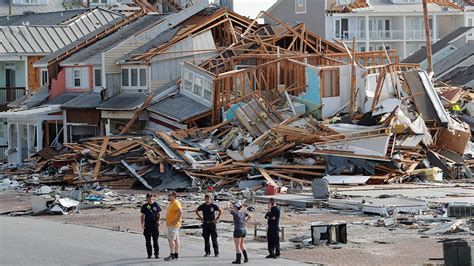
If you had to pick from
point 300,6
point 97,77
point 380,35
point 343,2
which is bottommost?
point 97,77

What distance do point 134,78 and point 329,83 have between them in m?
11.3

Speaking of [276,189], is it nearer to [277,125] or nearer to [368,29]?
[277,125]

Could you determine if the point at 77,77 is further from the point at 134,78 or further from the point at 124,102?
the point at 124,102

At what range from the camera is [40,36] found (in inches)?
2532

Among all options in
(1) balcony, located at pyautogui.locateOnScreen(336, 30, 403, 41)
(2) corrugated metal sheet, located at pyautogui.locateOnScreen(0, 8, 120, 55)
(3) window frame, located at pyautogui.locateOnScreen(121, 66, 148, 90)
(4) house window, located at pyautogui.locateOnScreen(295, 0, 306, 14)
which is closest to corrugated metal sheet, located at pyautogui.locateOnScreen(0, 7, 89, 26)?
(2) corrugated metal sheet, located at pyautogui.locateOnScreen(0, 8, 120, 55)

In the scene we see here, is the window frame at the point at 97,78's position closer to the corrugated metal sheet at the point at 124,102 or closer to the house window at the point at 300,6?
the corrugated metal sheet at the point at 124,102

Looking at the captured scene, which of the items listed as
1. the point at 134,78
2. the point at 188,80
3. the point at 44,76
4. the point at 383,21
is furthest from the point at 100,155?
the point at 383,21

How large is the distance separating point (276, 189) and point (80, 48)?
23.2 meters

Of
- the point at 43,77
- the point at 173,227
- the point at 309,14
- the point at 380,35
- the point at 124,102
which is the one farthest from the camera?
the point at 380,35

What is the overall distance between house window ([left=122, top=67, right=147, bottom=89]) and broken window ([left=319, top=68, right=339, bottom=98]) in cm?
1052

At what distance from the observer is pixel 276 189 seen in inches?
1401

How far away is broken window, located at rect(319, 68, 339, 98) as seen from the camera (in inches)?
1674

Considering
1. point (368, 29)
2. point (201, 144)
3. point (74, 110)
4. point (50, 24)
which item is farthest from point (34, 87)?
point (368, 29)

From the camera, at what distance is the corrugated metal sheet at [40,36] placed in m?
62.8
